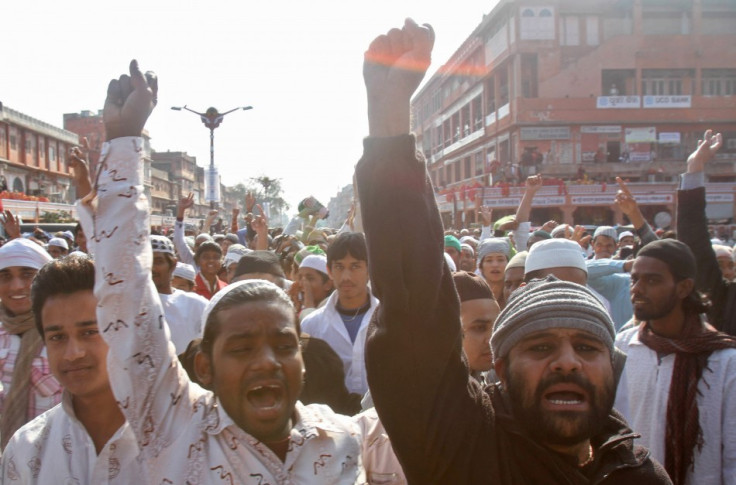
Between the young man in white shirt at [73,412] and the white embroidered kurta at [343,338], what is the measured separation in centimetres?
155

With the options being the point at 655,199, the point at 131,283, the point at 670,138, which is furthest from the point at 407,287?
the point at 670,138

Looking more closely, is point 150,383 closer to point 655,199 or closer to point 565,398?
point 565,398

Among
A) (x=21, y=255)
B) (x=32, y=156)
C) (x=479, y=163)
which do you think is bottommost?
(x=21, y=255)

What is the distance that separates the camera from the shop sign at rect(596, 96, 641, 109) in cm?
4147

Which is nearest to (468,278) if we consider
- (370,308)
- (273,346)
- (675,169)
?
(370,308)

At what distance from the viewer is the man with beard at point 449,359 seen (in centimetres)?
145

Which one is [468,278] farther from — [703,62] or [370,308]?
[703,62]

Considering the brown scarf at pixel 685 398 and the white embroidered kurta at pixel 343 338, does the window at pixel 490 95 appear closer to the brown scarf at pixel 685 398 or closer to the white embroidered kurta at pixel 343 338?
the white embroidered kurta at pixel 343 338

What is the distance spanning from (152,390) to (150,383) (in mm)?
22

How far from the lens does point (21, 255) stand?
3.63m

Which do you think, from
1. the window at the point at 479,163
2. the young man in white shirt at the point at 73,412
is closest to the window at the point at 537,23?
the window at the point at 479,163

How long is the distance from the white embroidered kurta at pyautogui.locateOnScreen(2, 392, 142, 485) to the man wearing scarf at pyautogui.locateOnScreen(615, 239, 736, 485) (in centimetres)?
188

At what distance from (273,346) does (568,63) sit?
44453mm

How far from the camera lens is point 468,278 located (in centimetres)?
312
